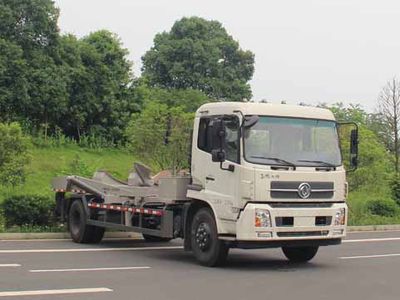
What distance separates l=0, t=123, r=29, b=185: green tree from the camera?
19844mm

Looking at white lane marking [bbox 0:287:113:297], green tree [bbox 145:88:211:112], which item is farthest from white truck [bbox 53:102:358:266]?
green tree [bbox 145:88:211:112]

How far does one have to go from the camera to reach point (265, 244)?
1172 cm

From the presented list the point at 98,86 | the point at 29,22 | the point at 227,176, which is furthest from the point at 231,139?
the point at 98,86

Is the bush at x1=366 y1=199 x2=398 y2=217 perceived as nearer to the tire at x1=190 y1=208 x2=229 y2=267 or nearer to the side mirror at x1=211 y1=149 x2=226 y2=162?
the tire at x1=190 y1=208 x2=229 y2=267

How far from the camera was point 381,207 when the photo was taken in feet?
80.0

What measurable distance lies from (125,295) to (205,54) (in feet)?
157

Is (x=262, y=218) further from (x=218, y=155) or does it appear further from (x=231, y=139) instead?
(x=231, y=139)

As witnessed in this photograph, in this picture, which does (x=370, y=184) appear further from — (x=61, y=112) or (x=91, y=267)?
(x=61, y=112)

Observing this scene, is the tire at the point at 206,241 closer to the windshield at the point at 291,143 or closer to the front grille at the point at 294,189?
the front grille at the point at 294,189

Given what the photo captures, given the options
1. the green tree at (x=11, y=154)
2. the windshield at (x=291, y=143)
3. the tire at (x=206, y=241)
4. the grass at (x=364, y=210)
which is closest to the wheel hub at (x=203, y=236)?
the tire at (x=206, y=241)

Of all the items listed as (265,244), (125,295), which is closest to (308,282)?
(265,244)

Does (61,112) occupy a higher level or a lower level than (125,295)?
higher

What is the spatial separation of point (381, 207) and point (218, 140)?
1391 centimetres

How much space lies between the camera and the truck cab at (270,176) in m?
11.6
